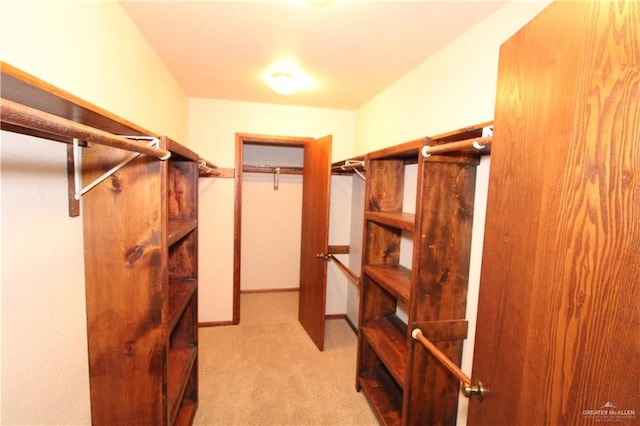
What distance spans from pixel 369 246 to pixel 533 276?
5.08 feet

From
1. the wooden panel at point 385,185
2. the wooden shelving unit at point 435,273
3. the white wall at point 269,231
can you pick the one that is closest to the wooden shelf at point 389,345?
the wooden shelving unit at point 435,273

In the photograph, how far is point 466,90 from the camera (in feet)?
5.10

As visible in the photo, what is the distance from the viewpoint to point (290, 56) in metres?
1.94

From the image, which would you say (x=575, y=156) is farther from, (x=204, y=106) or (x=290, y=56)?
(x=204, y=106)

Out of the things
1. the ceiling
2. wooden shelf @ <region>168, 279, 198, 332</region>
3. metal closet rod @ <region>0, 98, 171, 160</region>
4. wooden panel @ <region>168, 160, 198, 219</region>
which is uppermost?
the ceiling

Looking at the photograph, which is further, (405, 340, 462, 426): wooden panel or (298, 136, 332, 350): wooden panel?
(298, 136, 332, 350): wooden panel

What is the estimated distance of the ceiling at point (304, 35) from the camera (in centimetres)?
140

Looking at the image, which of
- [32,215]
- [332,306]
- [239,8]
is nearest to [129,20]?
[239,8]

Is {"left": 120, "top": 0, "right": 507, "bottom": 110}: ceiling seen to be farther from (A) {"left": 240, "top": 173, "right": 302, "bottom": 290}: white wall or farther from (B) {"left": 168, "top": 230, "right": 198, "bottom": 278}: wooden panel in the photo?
(A) {"left": 240, "top": 173, "right": 302, "bottom": 290}: white wall

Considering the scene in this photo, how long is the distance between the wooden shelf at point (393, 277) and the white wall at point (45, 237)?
4.75 feet

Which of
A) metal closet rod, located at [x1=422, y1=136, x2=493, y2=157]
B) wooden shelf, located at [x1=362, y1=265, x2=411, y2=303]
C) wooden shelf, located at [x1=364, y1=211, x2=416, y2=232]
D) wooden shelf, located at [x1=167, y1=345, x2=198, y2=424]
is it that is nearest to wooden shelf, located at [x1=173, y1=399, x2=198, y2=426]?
wooden shelf, located at [x1=167, y1=345, x2=198, y2=424]

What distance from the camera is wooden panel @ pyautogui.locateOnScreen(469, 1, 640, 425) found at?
0.52 m

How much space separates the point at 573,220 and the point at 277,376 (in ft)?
7.78

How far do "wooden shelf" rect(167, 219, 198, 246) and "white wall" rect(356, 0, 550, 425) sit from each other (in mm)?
1452
